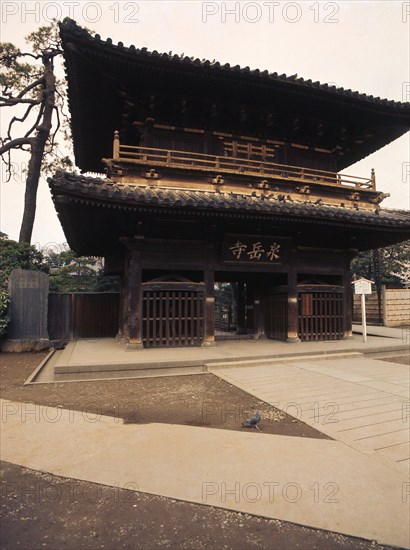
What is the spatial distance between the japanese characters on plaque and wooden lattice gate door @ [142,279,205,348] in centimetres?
129

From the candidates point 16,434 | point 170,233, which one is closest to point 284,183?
point 170,233

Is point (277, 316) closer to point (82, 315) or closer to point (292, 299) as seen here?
point (292, 299)

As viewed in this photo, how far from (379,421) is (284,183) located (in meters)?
8.24

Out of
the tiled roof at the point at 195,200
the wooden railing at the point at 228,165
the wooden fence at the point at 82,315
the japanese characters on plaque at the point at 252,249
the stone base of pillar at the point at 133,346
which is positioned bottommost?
the stone base of pillar at the point at 133,346

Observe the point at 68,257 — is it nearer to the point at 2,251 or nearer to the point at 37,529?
the point at 2,251

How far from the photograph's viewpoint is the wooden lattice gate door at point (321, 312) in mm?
11336

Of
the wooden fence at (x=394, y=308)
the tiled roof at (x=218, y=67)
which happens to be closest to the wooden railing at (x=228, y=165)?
the tiled roof at (x=218, y=67)

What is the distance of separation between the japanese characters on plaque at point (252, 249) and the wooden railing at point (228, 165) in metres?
2.00

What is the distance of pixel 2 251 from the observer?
14.4 metres

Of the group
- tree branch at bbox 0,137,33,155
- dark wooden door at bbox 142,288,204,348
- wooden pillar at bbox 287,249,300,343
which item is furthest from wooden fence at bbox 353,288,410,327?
tree branch at bbox 0,137,33,155

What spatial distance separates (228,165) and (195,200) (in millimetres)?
2529

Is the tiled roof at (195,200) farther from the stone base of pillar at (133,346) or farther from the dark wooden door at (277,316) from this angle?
the stone base of pillar at (133,346)

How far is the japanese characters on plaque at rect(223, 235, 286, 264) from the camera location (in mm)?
10227

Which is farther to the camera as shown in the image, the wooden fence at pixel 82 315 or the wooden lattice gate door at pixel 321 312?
the wooden fence at pixel 82 315
